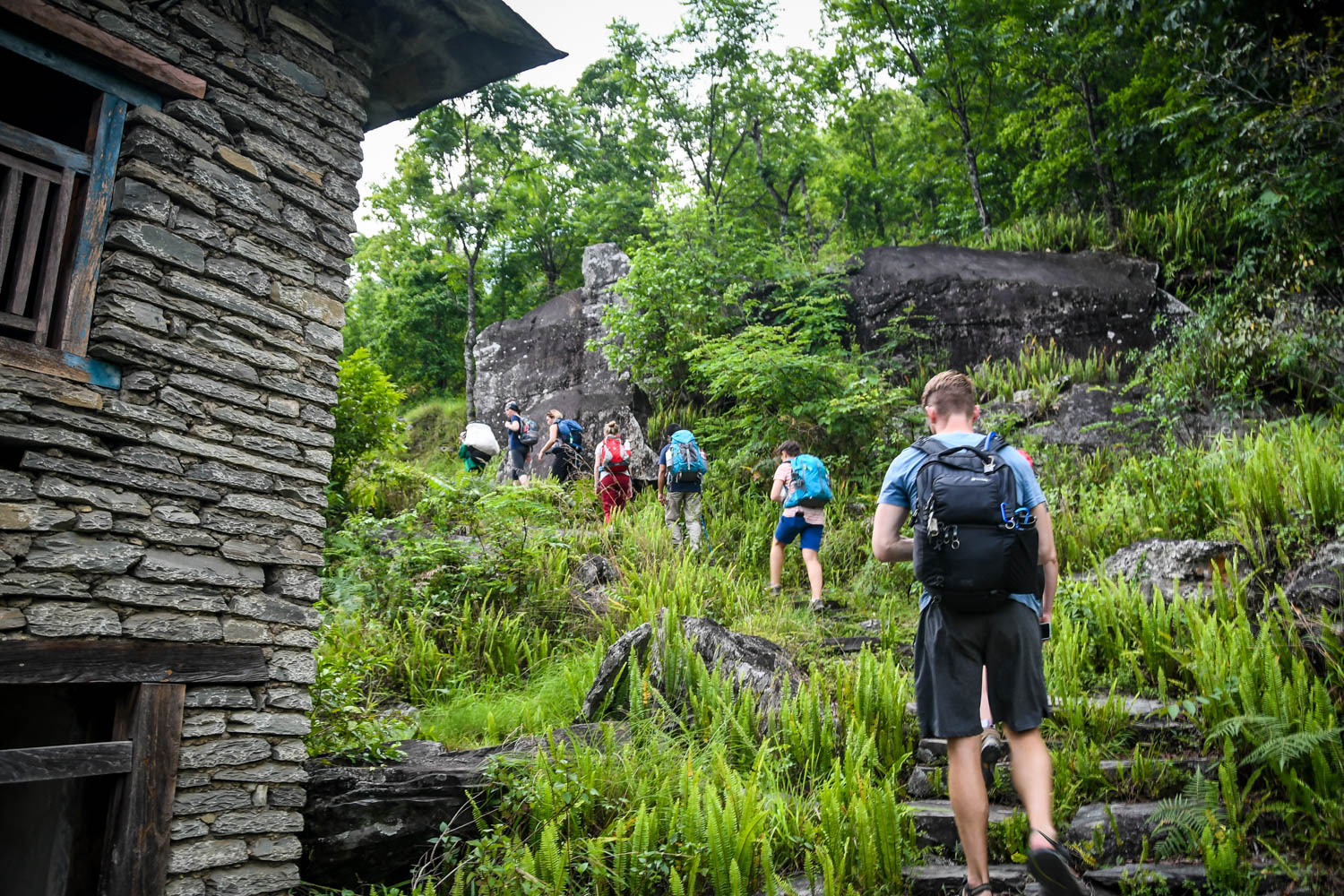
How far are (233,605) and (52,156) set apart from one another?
7.34ft

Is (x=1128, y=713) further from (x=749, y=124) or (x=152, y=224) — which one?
(x=749, y=124)

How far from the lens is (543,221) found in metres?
19.9

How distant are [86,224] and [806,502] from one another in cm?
557

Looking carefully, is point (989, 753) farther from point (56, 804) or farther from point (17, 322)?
point (17, 322)

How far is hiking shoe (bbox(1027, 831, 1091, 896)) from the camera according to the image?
262 centimetres

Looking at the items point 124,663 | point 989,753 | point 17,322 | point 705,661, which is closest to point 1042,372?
point 705,661

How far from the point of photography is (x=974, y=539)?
2975 millimetres

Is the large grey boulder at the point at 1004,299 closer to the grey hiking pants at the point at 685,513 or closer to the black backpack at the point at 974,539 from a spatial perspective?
the grey hiking pants at the point at 685,513

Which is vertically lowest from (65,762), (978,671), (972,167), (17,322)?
(65,762)

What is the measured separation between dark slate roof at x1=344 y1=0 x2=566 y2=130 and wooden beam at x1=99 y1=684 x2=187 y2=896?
4.08m

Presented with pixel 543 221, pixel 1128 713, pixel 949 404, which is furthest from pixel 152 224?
pixel 543 221

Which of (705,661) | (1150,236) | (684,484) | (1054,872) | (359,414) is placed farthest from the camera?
(1150,236)

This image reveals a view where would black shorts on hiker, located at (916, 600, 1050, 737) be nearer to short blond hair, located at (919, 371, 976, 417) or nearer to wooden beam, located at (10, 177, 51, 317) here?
short blond hair, located at (919, 371, 976, 417)

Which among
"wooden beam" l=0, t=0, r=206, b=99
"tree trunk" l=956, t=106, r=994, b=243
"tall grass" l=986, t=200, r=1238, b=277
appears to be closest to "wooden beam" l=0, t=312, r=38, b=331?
"wooden beam" l=0, t=0, r=206, b=99
